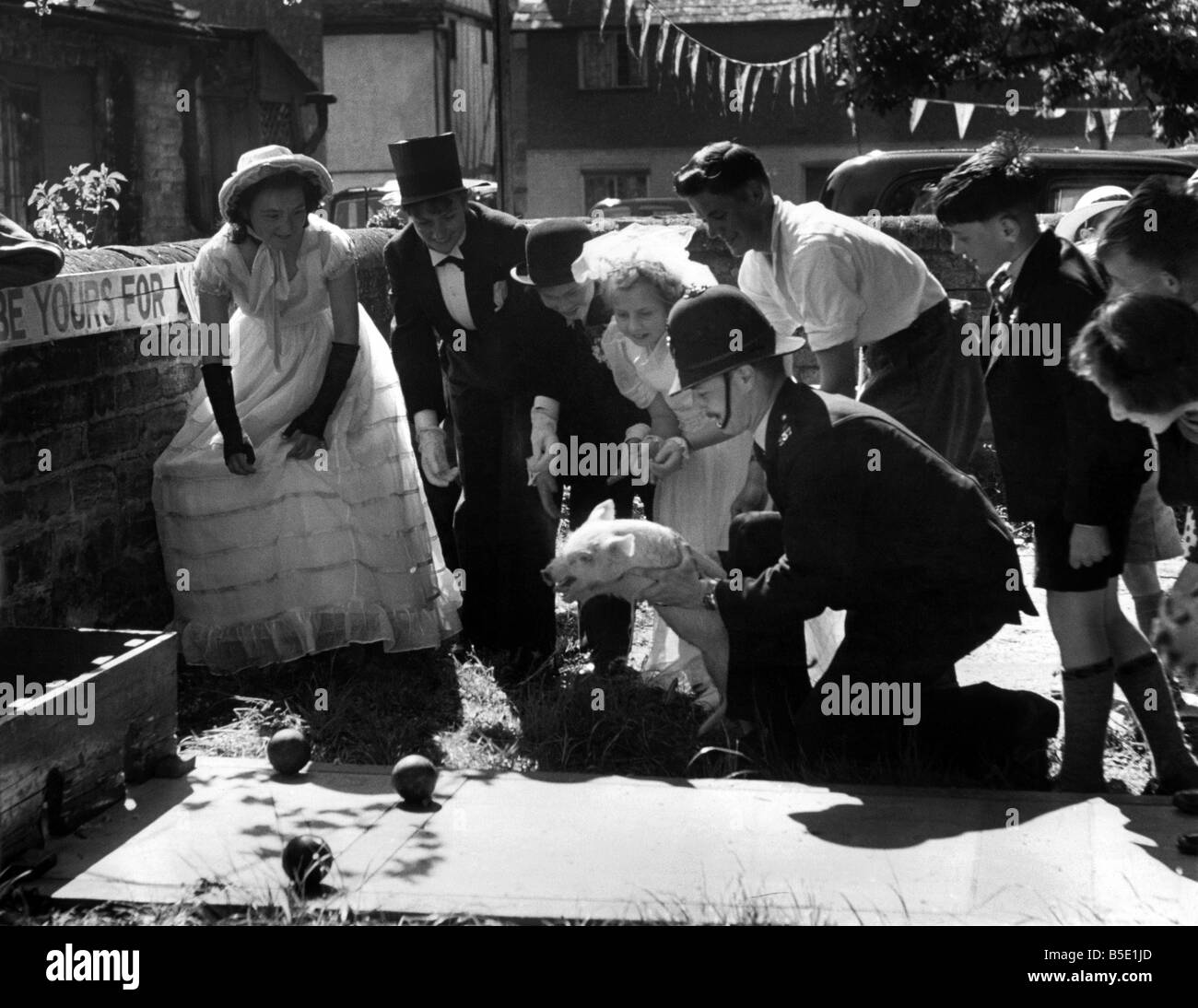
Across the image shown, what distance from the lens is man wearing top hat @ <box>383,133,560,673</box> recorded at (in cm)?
625

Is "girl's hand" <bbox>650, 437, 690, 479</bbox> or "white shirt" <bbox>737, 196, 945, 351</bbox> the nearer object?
"white shirt" <bbox>737, 196, 945, 351</bbox>

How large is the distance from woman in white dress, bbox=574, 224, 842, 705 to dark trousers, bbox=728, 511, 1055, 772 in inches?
27.6

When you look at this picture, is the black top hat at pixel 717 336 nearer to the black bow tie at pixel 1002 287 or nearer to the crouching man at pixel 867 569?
the crouching man at pixel 867 569

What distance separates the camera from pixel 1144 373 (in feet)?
13.6

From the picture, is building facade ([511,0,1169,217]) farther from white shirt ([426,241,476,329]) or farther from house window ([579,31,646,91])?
white shirt ([426,241,476,329])

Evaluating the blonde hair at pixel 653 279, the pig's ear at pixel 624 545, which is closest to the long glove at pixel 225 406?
the blonde hair at pixel 653 279

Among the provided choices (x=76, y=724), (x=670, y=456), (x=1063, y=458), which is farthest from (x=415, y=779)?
(x=1063, y=458)

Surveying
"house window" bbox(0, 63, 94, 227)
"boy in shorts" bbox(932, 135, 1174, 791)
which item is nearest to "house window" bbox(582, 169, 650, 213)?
"house window" bbox(0, 63, 94, 227)

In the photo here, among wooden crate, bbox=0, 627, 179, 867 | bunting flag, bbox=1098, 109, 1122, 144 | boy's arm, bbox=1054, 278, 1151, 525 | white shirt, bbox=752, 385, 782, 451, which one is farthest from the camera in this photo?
bunting flag, bbox=1098, 109, 1122, 144

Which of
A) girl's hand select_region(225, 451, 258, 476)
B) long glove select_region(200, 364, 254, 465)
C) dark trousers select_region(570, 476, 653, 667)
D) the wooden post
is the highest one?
the wooden post

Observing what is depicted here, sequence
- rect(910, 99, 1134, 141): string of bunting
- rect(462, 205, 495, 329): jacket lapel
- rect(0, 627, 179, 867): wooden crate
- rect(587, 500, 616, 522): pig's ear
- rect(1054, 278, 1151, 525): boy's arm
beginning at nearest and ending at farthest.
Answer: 1. rect(0, 627, 179, 867): wooden crate
2. rect(1054, 278, 1151, 525): boy's arm
3. rect(587, 500, 616, 522): pig's ear
4. rect(462, 205, 495, 329): jacket lapel
5. rect(910, 99, 1134, 141): string of bunting

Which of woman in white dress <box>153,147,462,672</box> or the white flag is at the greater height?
the white flag

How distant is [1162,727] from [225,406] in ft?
11.2
